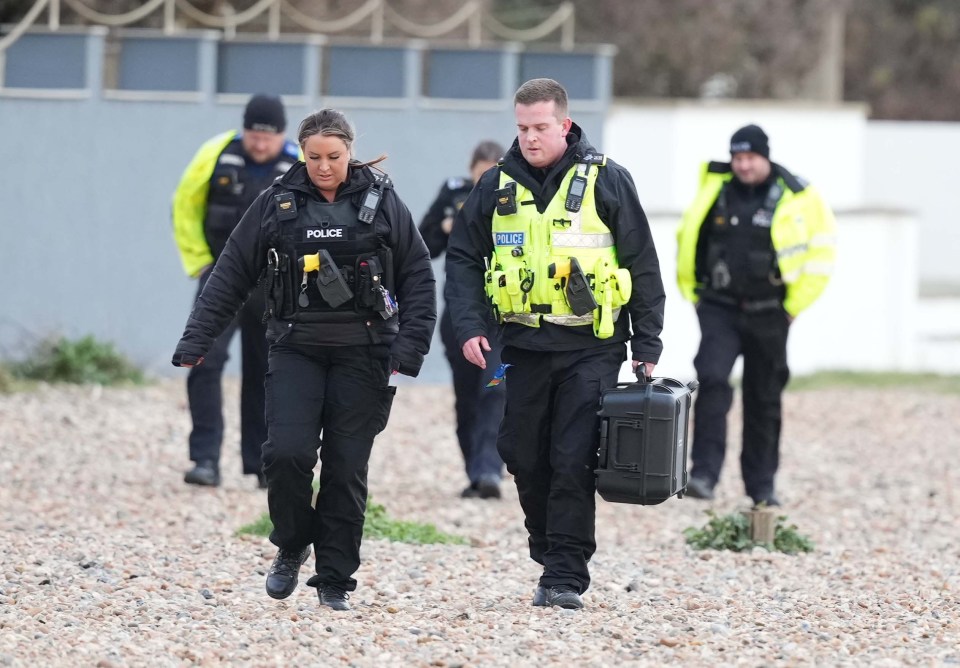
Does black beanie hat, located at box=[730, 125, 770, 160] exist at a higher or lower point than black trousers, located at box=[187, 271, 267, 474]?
higher

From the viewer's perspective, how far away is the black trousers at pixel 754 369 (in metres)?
9.70

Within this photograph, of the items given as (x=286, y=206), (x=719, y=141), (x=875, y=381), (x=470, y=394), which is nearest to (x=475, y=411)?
(x=470, y=394)

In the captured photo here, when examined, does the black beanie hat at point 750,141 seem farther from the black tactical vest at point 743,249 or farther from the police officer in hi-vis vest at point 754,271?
the black tactical vest at point 743,249

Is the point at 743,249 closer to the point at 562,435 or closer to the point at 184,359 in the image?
the point at 562,435

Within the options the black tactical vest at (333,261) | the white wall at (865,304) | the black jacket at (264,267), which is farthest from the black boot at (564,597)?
the white wall at (865,304)

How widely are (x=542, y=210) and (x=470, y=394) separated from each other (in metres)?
3.41

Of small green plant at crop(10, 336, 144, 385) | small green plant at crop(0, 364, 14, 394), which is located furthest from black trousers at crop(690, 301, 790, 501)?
small green plant at crop(10, 336, 144, 385)

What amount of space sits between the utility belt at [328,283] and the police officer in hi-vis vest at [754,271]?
11.9ft

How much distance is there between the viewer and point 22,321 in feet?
47.0

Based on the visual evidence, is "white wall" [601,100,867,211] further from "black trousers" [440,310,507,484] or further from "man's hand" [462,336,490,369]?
"man's hand" [462,336,490,369]

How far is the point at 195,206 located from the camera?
9375 millimetres

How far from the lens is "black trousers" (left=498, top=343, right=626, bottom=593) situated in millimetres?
6543

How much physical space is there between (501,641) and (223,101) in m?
9.29

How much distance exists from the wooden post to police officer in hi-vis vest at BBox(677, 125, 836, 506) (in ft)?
3.48
